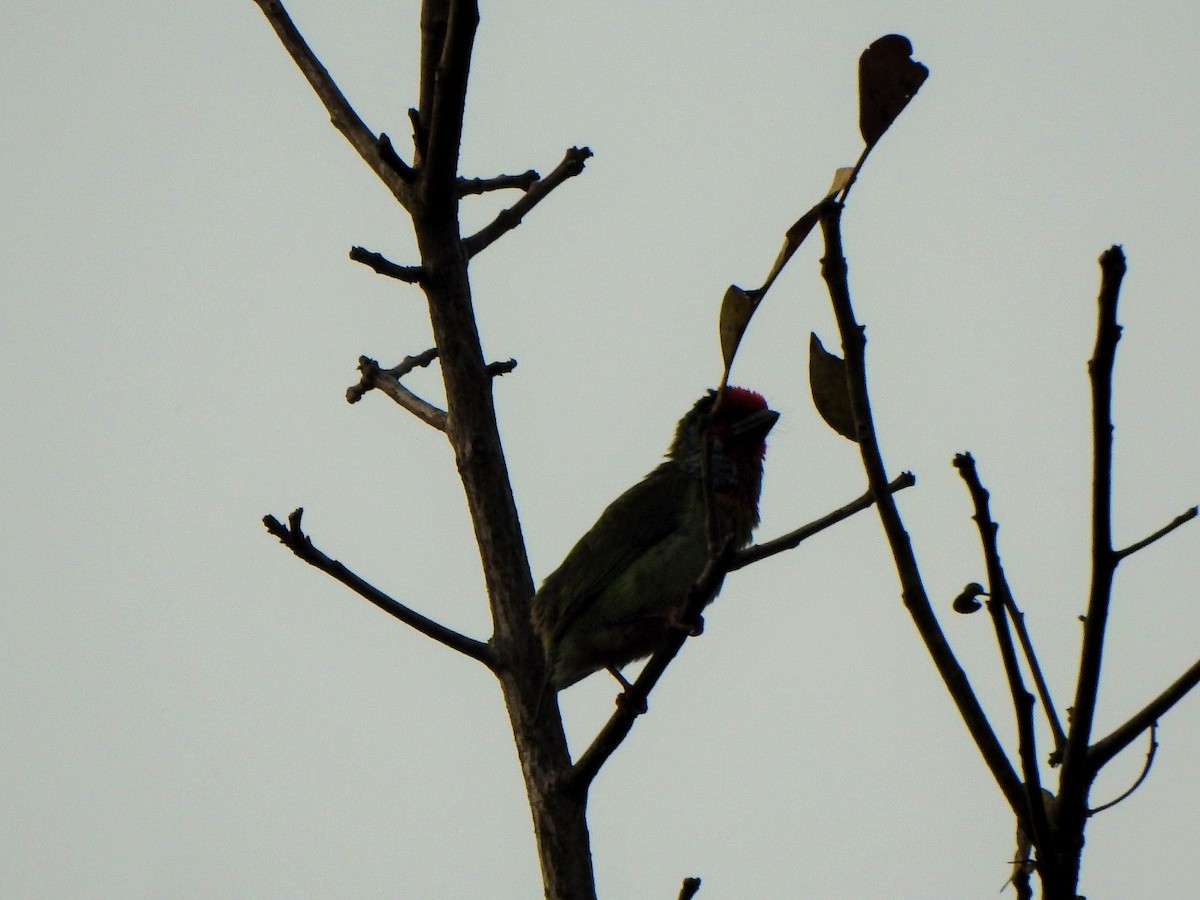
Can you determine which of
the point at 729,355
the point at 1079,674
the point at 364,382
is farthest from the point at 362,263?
the point at 1079,674

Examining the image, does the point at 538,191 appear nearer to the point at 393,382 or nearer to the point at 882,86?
the point at 393,382

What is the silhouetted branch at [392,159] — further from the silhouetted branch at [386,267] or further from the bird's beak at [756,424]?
the bird's beak at [756,424]

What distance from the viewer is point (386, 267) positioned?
321 centimetres

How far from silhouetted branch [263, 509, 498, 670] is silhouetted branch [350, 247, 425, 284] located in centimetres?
61

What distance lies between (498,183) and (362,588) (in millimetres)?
1288

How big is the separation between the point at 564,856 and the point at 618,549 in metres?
1.91

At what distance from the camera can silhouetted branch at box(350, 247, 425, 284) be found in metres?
3.13

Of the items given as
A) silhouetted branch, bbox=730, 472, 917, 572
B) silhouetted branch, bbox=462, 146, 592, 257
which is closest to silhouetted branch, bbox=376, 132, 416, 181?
silhouetted branch, bbox=462, 146, 592, 257

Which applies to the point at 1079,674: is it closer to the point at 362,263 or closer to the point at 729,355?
the point at 729,355

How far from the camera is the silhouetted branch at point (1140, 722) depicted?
147 cm

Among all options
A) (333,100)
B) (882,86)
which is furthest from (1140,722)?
(333,100)

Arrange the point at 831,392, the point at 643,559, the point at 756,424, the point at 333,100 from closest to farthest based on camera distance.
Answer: the point at 831,392
the point at 333,100
the point at 643,559
the point at 756,424

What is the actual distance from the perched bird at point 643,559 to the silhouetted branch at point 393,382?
88 cm

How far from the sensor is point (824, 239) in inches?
54.8
